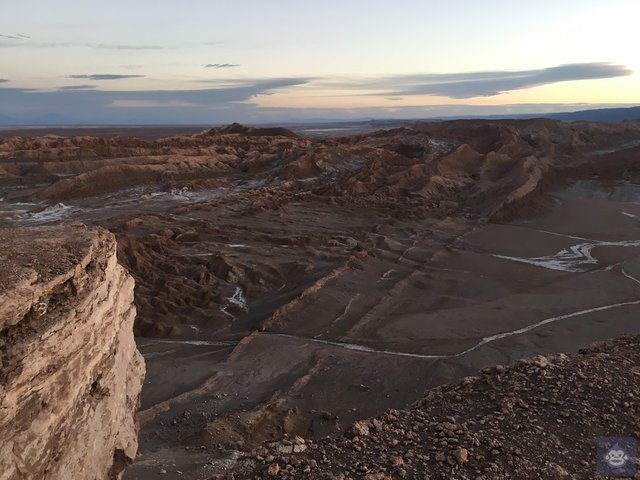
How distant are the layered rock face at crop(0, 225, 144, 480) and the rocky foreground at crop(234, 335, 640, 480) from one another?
123 centimetres

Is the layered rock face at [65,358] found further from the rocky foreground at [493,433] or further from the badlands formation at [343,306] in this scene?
the rocky foreground at [493,433]

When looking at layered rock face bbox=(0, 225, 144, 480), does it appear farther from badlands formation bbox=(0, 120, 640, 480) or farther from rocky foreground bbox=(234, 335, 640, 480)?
rocky foreground bbox=(234, 335, 640, 480)

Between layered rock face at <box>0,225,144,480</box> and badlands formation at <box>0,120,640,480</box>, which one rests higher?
layered rock face at <box>0,225,144,480</box>

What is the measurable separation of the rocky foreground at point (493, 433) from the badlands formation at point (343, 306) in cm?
2

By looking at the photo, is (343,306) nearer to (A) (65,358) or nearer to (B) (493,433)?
(B) (493,433)

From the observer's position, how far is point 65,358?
4.20 m

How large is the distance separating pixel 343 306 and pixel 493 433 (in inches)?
294

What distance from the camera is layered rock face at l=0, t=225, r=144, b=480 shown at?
3.81m

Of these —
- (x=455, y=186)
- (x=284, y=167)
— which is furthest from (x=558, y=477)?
(x=284, y=167)

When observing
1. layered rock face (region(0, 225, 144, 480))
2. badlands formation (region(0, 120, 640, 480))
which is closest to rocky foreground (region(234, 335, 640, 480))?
badlands formation (region(0, 120, 640, 480))

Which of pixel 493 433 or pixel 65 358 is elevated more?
pixel 65 358

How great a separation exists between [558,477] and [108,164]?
2767 centimetres

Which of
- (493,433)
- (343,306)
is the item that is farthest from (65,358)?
(343,306)

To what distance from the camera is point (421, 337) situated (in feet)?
37.2
